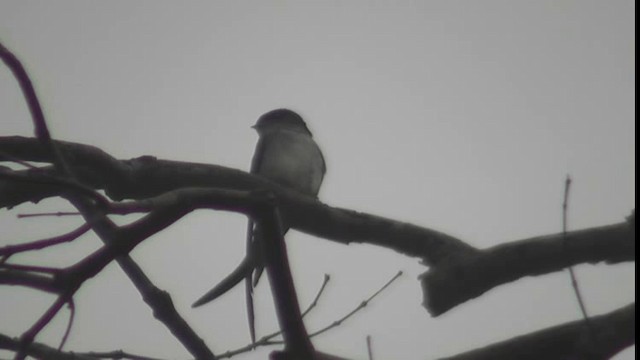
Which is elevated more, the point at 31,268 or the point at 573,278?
the point at 31,268

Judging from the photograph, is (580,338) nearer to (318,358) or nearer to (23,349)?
(318,358)

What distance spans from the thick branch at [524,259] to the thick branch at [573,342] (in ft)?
0.78

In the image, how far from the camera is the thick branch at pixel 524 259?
222 centimetres

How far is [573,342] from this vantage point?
2004mm

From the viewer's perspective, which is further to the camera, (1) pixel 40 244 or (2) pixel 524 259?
(2) pixel 524 259

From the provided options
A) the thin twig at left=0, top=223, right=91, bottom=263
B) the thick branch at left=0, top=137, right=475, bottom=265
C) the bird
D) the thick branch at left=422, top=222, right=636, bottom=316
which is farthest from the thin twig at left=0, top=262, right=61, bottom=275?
the bird

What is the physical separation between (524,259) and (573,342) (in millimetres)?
293

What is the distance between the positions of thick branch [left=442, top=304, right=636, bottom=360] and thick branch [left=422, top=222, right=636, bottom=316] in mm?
237

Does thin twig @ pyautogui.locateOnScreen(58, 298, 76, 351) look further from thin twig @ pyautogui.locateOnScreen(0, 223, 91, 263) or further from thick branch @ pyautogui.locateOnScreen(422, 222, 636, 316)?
thick branch @ pyautogui.locateOnScreen(422, 222, 636, 316)

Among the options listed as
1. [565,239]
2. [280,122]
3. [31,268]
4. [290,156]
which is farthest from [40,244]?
[280,122]

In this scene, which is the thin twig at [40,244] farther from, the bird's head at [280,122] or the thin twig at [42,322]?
the bird's head at [280,122]

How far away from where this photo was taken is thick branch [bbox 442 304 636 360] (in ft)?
6.06

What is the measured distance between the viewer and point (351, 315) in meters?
2.73

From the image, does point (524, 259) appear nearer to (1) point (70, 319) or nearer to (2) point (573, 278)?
(2) point (573, 278)
